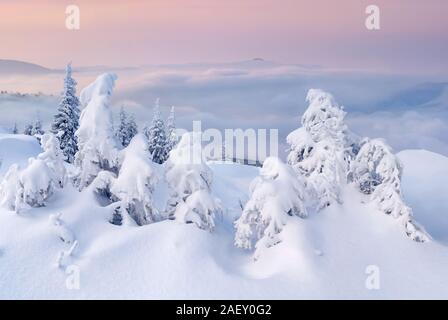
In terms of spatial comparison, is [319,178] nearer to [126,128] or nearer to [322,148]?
[322,148]

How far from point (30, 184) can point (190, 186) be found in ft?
19.7

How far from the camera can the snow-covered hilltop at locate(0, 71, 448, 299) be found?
1334 cm

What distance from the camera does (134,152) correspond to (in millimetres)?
16422

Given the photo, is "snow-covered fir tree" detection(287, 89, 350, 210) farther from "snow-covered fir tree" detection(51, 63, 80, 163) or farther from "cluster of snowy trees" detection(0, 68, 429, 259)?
"snow-covered fir tree" detection(51, 63, 80, 163)

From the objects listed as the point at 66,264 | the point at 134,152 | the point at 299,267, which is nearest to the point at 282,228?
the point at 299,267

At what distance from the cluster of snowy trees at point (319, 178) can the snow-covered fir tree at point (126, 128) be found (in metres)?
33.0

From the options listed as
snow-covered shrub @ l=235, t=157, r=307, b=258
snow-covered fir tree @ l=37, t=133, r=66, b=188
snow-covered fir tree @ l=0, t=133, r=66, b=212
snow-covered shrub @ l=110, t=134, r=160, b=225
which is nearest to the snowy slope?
snow-covered shrub @ l=235, t=157, r=307, b=258

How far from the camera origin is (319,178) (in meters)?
17.5

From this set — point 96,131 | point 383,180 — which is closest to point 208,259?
point 96,131

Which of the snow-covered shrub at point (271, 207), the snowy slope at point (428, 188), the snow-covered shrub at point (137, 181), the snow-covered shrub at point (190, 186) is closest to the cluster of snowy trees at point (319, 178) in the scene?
the snow-covered shrub at point (271, 207)

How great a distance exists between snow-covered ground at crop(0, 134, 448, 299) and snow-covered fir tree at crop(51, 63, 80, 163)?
2371 cm

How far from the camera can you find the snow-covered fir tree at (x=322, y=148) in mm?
17297
